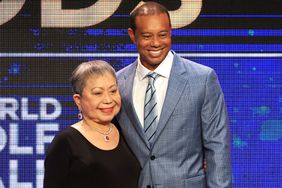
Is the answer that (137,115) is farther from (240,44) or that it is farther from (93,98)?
(240,44)

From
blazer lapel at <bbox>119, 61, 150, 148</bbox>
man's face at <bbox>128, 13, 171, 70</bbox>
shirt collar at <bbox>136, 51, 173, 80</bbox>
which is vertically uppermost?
man's face at <bbox>128, 13, 171, 70</bbox>

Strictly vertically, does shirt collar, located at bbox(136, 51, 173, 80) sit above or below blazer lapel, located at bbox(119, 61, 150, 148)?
above

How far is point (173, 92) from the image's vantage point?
2.81 m

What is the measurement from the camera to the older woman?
257 cm

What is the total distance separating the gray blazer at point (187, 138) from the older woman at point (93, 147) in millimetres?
98

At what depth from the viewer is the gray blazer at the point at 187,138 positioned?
2.79m

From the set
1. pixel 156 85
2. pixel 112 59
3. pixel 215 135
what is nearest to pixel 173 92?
pixel 156 85

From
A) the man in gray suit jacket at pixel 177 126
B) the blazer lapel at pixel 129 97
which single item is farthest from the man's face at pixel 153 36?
the blazer lapel at pixel 129 97

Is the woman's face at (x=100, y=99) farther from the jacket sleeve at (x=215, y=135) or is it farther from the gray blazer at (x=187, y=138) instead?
the jacket sleeve at (x=215, y=135)

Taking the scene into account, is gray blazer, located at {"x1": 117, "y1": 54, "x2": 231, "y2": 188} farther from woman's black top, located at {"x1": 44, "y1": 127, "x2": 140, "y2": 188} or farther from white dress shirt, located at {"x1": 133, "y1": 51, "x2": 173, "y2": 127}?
woman's black top, located at {"x1": 44, "y1": 127, "x2": 140, "y2": 188}

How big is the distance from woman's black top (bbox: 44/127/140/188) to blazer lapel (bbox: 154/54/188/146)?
288 mm

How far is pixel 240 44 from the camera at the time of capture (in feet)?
13.8

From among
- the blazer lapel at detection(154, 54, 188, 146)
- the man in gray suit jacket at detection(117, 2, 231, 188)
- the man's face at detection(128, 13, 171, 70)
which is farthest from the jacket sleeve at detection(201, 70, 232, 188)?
the man's face at detection(128, 13, 171, 70)

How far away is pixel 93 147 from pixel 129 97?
0.35m
